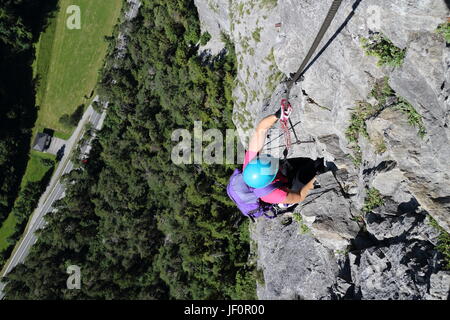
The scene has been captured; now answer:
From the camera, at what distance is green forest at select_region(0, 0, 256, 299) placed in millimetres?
25484

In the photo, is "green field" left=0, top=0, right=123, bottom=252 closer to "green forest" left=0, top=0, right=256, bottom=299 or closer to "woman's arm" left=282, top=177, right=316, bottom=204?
"green forest" left=0, top=0, right=256, bottom=299

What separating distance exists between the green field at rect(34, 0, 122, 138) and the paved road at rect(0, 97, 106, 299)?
192 cm

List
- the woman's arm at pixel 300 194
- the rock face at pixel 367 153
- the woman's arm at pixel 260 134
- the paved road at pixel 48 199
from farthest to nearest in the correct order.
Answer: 1. the paved road at pixel 48 199
2. the woman's arm at pixel 300 194
3. the woman's arm at pixel 260 134
4. the rock face at pixel 367 153

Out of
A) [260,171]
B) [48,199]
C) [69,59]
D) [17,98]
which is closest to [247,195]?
[260,171]

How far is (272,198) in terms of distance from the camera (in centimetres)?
988

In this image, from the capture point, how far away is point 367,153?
372 inches

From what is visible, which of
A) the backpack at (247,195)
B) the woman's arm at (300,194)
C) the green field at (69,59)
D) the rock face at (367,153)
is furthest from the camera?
the green field at (69,59)

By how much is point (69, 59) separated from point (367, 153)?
47758 millimetres

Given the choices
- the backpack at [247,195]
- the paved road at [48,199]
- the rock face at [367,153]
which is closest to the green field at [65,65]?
the paved road at [48,199]

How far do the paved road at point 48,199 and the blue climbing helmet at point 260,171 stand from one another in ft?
125

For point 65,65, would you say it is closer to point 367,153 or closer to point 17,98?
point 17,98

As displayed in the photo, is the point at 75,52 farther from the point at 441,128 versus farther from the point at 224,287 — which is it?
the point at 441,128

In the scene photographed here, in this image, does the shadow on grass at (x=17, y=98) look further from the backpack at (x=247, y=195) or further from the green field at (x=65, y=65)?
the backpack at (x=247, y=195)

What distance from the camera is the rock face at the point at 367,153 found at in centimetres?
734
